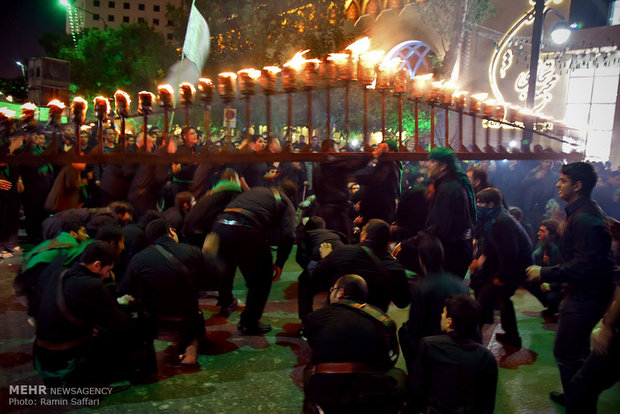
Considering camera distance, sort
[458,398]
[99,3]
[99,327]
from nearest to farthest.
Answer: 1. [458,398]
2. [99,327]
3. [99,3]

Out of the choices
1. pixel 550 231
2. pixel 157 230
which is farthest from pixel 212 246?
pixel 550 231

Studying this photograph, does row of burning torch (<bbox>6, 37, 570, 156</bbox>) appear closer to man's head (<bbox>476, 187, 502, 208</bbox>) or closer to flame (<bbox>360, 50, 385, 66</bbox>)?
A: flame (<bbox>360, 50, 385, 66</bbox>)

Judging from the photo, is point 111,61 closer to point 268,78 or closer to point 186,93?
point 186,93

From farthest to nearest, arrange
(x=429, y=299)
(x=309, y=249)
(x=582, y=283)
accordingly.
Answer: (x=309, y=249)
(x=429, y=299)
(x=582, y=283)

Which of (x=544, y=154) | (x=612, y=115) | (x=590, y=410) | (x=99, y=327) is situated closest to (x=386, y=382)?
(x=590, y=410)

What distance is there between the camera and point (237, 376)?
4.67 m

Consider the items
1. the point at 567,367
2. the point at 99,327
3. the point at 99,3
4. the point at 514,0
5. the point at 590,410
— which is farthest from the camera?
the point at 99,3

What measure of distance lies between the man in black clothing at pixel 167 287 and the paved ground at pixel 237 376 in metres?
0.34

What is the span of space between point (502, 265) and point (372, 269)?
1.88m

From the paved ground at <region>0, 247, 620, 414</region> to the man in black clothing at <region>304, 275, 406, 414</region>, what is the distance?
107 cm

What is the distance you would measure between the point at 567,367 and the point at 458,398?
1357 millimetres

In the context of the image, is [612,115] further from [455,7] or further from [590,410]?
[590,410]

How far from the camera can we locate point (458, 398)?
305 cm

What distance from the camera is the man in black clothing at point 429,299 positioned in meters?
3.93
